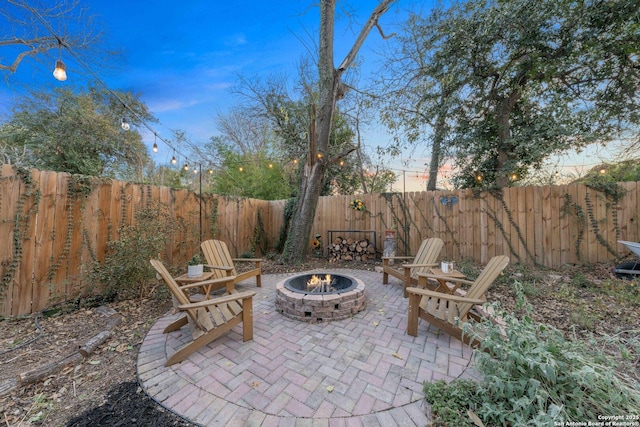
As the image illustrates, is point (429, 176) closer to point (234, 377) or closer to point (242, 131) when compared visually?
point (234, 377)

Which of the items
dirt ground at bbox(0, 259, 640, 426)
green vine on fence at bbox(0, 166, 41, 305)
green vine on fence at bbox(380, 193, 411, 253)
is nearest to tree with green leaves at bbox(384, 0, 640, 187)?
green vine on fence at bbox(380, 193, 411, 253)

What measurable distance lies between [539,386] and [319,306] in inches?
73.9

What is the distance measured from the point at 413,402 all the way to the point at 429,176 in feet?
23.6

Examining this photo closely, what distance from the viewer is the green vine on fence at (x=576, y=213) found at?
14.2 ft

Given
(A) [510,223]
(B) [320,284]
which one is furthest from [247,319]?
(A) [510,223]

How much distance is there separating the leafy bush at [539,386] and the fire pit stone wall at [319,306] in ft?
4.26

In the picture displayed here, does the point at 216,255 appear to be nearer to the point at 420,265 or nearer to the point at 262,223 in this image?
the point at 420,265

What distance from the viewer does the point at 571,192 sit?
4.44 metres

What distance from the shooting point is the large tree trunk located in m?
5.37

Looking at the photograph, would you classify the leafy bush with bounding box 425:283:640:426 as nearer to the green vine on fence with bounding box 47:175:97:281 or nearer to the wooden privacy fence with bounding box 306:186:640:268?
the wooden privacy fence with bounding box 306:186:640:268

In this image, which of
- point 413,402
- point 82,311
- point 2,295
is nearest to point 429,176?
point 413,402

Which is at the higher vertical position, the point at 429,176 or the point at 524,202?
the point at 429,176

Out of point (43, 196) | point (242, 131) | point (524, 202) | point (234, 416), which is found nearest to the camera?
point (234, 416)

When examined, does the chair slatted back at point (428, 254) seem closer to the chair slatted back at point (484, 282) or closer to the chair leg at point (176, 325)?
the chair slatted back at point (484, 282)
